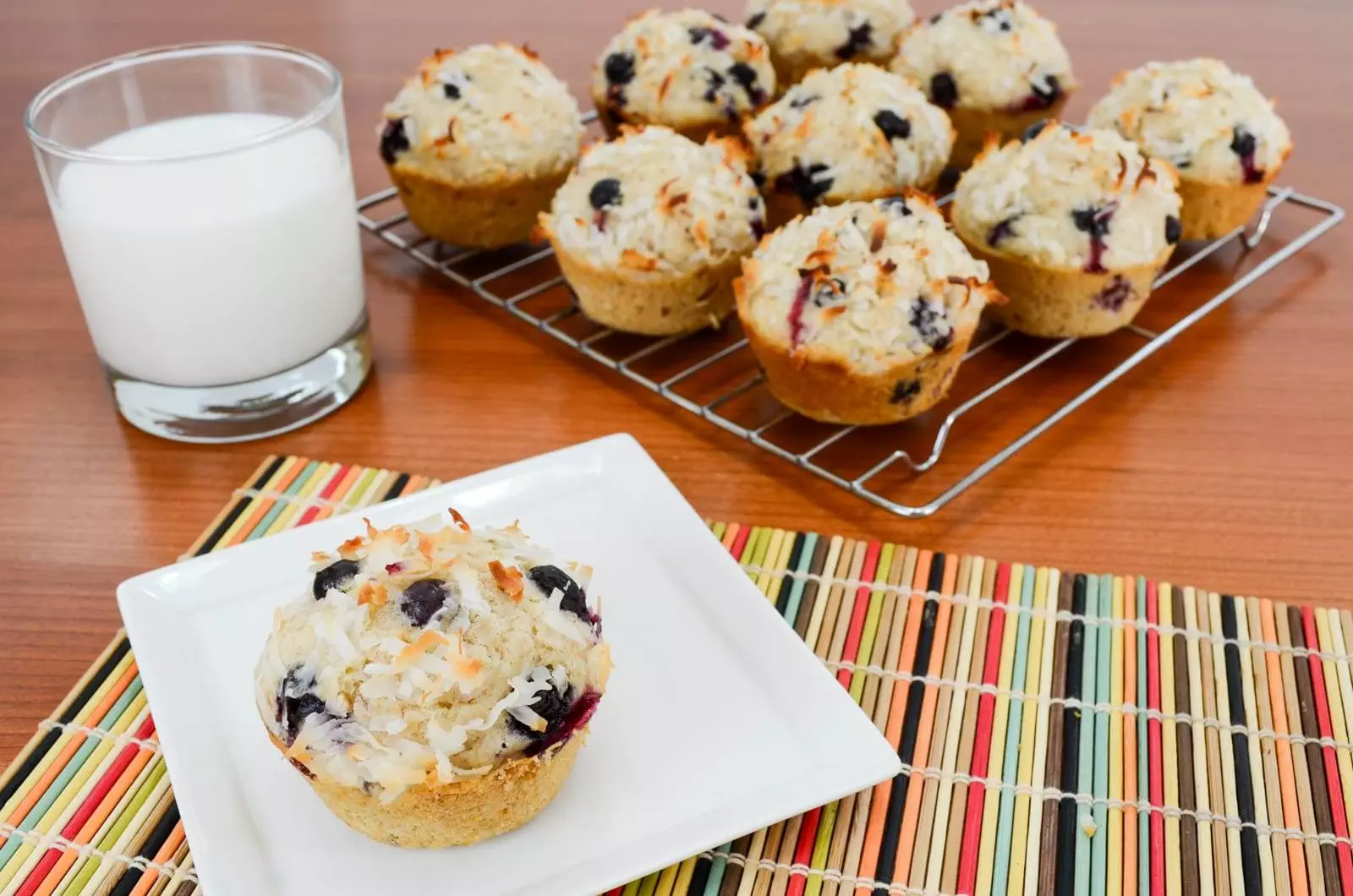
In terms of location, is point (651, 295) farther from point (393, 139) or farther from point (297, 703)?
point (297, 703)

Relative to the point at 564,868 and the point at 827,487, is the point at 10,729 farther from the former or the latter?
the point at 827,487

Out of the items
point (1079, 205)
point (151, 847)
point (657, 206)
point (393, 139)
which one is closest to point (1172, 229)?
point (1079, 205)

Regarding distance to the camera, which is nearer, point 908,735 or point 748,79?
point 908,735

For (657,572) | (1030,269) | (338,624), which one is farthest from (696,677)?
(1030,269)

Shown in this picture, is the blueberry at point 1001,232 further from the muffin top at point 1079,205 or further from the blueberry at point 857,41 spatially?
the blueberry at point 857,41

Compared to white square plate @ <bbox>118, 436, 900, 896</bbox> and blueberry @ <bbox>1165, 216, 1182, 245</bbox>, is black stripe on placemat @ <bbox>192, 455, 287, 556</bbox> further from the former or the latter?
blueberry @ <bbox>1165, 216, 1182, 245</bbox>
